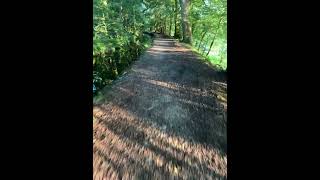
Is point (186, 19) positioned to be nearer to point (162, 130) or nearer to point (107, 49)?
point (107, 49)

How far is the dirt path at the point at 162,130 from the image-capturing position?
4.50 metres

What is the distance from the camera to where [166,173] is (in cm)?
435

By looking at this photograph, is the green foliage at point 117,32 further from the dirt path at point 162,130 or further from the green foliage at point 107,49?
the dirt path at point 162,130

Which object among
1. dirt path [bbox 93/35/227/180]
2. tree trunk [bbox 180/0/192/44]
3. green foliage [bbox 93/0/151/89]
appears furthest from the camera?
tree trunk [bbox 180/0/192/44]

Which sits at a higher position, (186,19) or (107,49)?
(186,19)

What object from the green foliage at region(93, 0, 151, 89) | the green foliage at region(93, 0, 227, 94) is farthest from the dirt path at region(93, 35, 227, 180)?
the green foliage at region(93, 0, 227, 94)

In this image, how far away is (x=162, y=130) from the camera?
593 centimetres

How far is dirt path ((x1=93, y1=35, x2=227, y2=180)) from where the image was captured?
14.8 feet

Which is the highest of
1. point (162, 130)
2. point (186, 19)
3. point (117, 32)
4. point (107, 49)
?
point (186, 19)

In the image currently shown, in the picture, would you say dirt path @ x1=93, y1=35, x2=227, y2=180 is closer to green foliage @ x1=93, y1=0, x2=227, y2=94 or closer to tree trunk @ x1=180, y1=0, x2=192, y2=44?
green foliage @ x1=93, y1=0, x2=227, y2=94

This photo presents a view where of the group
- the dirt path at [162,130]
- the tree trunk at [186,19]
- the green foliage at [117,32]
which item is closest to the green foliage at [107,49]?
the green foliage at [117,32]

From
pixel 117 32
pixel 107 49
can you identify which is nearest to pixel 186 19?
pixel 117 32
